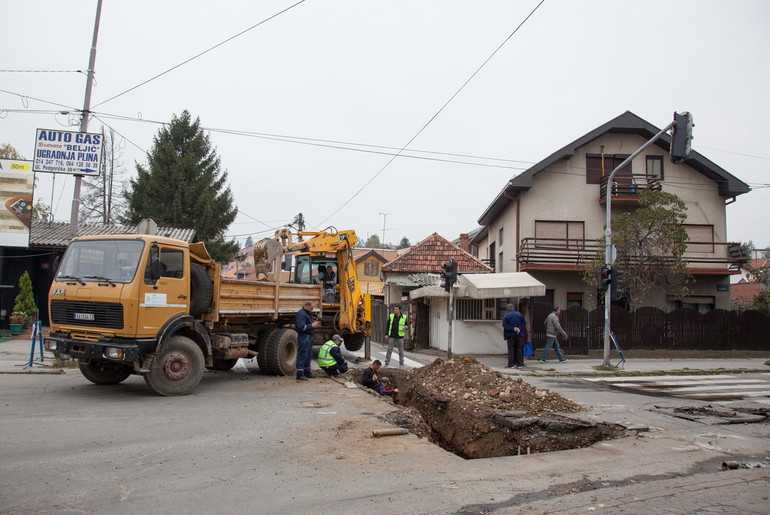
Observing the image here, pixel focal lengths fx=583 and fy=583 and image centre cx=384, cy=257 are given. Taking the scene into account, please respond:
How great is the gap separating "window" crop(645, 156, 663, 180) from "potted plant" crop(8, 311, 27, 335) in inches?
1015

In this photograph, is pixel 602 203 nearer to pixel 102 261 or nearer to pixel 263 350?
pixel 263 350

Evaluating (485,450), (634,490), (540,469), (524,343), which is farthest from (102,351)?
(524,343)

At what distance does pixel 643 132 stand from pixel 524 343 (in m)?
13.8

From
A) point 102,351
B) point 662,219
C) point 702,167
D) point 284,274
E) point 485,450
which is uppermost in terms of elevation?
point 702,167

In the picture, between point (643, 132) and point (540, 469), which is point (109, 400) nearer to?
point (540, 469)

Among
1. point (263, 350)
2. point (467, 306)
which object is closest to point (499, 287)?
point (467, 306)

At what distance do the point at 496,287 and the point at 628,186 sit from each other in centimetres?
1040

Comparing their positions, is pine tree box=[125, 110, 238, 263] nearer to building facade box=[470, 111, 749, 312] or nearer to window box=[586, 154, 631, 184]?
building facade box=[470, 111, 749, 312]

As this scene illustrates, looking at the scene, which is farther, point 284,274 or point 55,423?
point 284,274

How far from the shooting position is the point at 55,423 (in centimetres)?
747

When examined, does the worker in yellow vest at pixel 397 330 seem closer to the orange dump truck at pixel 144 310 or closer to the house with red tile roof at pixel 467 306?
the house with red tile roof at pixel 467 306

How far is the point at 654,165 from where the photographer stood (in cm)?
2670

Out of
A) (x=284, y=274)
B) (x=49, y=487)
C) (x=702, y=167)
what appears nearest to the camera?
(x=49, y=487)

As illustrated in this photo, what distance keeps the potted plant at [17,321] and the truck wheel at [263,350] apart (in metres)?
11.3
